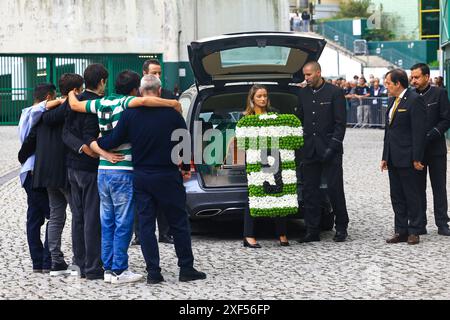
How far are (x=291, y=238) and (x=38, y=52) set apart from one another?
A: 2909 centimetres

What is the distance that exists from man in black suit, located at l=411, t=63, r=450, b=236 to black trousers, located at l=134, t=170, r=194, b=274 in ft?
11.4

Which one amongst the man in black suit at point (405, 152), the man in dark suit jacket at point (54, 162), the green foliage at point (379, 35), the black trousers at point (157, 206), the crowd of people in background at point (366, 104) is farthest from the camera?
the green foliage at point (379, 35)

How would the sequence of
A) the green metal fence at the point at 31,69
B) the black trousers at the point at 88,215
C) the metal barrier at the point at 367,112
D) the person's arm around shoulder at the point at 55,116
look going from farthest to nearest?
the green metal fence at the point at 31,69 → the metal barrier at the point at 367,112 → the person's arm around shoulder at the point at 55,116 → the black trousers at the point at 88,215

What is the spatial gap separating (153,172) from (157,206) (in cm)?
36

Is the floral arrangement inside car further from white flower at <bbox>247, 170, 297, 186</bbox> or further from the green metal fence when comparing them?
the green metal fence

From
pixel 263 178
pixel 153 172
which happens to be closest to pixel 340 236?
pixel 263 178

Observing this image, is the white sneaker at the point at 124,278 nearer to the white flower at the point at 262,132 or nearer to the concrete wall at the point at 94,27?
the white flower at the point at 262,132

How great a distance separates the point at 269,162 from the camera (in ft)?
36.4

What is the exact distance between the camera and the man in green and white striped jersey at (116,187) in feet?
30.1

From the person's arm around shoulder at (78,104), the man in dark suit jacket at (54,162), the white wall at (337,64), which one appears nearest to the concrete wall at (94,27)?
the white wall at (337,64)

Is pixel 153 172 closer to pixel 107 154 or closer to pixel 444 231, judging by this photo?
pixel 107 154

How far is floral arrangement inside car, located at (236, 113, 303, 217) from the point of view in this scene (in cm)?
1106

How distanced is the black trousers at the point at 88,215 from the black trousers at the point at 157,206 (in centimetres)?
41
